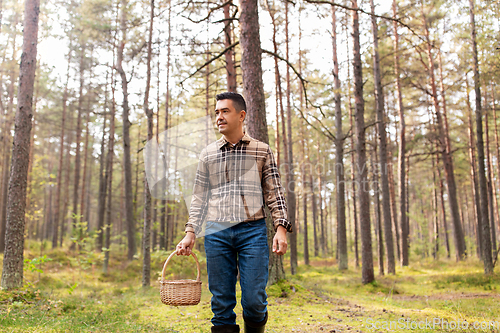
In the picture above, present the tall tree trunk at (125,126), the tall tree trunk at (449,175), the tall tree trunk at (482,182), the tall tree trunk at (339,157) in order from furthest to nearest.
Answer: the tall tree trunk at (449,175) → the tall tree trunk at (125,126) → the tall tree trunk at (339,157) → the tall tree trunk at (482,182)

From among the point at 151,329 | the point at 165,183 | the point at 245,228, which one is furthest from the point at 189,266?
the point at 245,228

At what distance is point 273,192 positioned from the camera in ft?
9.26

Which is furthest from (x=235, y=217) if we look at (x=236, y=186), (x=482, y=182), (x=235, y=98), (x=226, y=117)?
(x=482, y=182)

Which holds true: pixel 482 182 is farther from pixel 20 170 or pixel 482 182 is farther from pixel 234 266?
pixel 20 170

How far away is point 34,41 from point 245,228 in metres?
7.46

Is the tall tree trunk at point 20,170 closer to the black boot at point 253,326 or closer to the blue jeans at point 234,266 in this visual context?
the blue jeans at point 234,266

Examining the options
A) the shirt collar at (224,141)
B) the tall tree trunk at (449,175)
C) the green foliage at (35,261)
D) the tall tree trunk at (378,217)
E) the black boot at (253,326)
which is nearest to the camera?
the black boot at (253,326)

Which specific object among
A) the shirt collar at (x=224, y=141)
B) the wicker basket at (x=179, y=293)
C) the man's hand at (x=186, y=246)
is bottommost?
the wicker basket at (x=179, y=293)

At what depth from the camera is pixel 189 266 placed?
11406 millimetres

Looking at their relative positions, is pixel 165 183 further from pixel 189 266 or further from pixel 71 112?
pixel 71 112

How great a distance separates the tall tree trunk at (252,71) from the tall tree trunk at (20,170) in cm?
477

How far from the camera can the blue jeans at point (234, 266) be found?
8.42 ft

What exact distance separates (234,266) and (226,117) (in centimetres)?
127

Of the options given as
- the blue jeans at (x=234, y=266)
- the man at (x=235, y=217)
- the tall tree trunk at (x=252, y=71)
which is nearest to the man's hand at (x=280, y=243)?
the man at (x=235, y=217)
